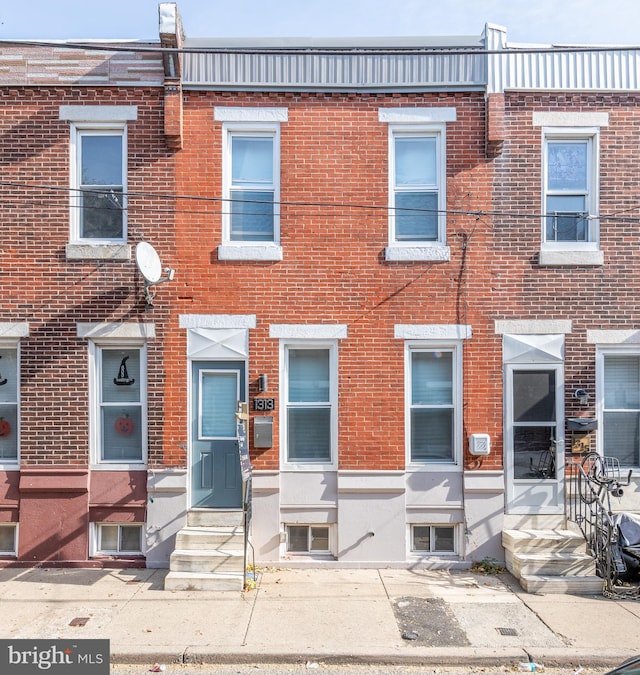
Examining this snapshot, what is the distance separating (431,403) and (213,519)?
3475 millimetres

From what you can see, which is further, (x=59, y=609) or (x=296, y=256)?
(x=296, y=256)

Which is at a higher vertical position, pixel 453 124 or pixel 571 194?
pixel 453 124

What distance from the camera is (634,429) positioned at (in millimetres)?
8305

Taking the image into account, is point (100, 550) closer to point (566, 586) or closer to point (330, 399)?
point (330, 399)

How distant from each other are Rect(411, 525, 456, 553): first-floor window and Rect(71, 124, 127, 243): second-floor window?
597 cm

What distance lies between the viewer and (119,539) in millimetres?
8117

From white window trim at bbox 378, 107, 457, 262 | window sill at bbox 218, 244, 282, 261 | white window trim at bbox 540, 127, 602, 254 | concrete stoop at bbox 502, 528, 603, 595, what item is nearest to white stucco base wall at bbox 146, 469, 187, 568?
window sill at bbox 218, 244, 282, 261

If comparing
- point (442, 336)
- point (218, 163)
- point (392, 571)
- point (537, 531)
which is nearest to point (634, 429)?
point (537, 531)

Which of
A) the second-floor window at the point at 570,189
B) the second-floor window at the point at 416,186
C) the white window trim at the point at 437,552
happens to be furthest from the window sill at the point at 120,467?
the second-floor window at the point at 570,189

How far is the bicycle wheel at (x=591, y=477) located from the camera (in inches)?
295

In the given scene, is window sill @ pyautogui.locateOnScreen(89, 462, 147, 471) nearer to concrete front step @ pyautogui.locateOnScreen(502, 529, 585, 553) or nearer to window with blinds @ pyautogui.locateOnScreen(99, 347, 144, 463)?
window with blinds @ pyautogui.locateOnScreen(99, 347, 144, 463)

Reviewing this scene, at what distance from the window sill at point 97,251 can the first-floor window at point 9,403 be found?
1.66 m

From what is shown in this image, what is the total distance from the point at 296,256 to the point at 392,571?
180 inches

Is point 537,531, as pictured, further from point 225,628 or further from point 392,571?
point 225,628
